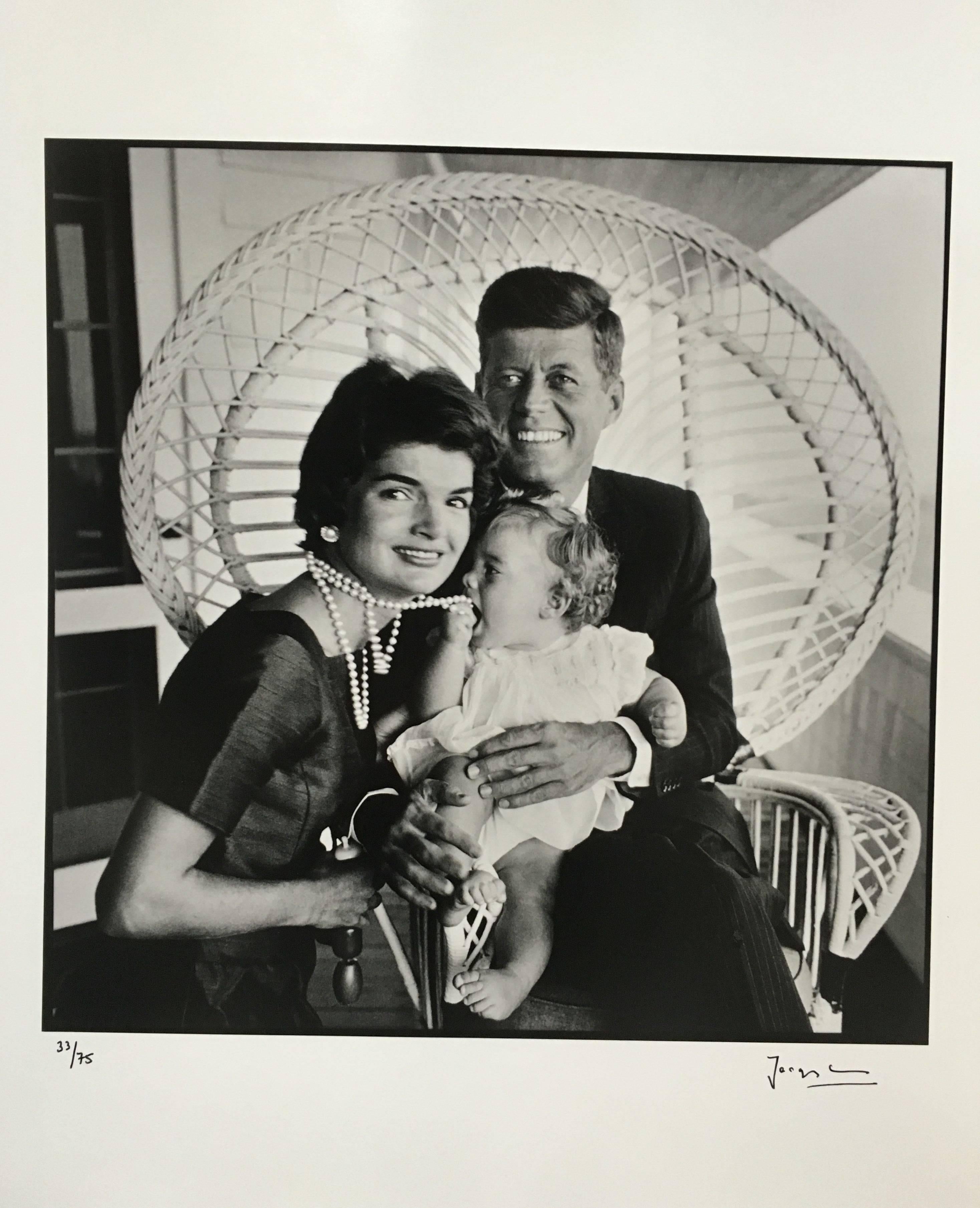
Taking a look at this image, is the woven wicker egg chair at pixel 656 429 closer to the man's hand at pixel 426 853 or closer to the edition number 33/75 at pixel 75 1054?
the man's hand at pixel 426 853

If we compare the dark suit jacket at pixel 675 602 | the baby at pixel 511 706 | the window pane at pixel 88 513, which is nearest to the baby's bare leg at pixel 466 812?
the baby at pixel 511 706

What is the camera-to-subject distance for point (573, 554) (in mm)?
1175

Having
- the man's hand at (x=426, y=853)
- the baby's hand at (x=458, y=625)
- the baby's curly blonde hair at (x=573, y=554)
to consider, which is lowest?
the man's hand at (x=426, y=853)

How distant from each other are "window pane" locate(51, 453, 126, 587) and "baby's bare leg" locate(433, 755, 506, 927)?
51cm

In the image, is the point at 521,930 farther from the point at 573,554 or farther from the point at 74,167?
the point at 74,167

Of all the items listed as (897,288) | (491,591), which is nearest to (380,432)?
(491,591)

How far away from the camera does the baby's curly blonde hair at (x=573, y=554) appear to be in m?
1.17

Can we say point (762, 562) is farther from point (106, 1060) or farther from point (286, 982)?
point (106, 1060)

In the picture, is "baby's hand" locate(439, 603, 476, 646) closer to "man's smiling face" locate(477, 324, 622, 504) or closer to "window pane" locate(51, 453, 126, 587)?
"man's smiling face" locate(477, 324, 622, 504)

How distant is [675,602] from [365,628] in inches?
15.9

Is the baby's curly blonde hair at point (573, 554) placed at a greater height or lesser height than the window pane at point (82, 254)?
lesser

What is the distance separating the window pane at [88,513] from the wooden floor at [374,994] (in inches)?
22.6

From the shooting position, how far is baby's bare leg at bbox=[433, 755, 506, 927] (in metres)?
1.17
